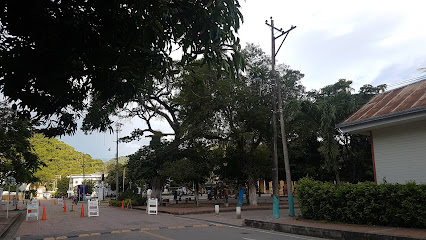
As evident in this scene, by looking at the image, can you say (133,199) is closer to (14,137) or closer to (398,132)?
(14,137)

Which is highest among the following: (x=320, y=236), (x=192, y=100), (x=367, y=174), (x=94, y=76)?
(x=192, y=100)

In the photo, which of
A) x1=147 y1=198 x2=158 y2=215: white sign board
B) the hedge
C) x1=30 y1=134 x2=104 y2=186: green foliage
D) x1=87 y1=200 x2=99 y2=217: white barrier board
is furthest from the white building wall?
x1=30 y1=134 x2=104 y2=186: green foliage

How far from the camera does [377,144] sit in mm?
14734

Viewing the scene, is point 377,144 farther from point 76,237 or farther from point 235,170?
point 235,170

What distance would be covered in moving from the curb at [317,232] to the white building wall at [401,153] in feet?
11.9

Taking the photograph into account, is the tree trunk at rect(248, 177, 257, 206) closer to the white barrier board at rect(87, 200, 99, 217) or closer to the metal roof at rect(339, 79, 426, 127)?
the white barrier board at rect(87, 200, 99, 217)

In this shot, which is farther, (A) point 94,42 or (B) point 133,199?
(B) point 133,199

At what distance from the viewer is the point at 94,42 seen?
489 centimetres

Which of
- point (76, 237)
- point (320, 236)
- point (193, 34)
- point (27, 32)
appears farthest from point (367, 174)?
point (27, 32)

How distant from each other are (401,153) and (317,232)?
4950 mm

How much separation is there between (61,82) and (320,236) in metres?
10.7

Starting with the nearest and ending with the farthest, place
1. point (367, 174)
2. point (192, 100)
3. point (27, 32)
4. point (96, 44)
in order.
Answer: point (27, 32), point (96, 44), point (192, 100), point (367, 174)

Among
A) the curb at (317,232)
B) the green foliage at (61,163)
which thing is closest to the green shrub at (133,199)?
the curb at (317,232)

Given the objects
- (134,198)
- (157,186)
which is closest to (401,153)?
(157,186)
